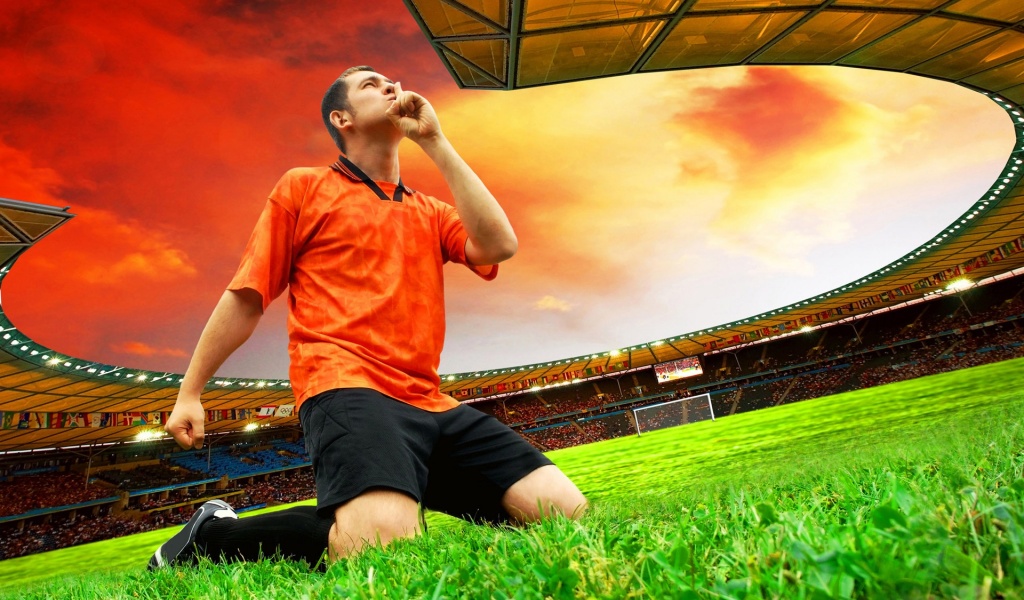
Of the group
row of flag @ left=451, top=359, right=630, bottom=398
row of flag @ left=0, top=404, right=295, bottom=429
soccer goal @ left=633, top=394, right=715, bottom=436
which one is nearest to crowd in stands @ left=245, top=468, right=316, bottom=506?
row of flag @ left=0, top=404, right=295, bottom=429

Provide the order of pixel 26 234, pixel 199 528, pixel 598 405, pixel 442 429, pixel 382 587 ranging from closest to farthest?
pixel 382 587 → pixel 442 429 → pixel 199 528 → pixel 26 234 → pixel 598 405

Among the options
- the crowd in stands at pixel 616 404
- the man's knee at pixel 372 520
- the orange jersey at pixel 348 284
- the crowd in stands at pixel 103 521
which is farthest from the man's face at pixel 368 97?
the crowd in stands at pixel 103 521

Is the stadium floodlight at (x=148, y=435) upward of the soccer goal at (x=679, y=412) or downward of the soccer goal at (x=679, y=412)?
upward

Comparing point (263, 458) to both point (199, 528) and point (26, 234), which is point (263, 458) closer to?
point (26, 234)

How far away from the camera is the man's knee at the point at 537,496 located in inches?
88.9

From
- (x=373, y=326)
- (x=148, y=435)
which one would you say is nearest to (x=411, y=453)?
(x=373, y=326)

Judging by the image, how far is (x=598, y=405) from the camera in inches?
1891

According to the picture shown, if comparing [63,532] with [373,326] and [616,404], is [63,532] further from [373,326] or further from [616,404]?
[616,404]

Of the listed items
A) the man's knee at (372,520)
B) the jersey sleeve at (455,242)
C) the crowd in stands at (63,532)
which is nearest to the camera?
the man's knee at (372,520)

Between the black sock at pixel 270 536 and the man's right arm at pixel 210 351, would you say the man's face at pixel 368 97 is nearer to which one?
the man's right arm at pixel 210 351

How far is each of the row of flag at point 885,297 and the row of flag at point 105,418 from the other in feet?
108

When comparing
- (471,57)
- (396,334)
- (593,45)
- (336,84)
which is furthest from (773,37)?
(396,334)

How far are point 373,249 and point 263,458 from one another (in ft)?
143

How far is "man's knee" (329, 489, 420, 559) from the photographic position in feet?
5.89
